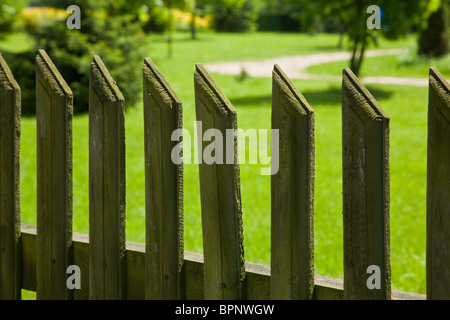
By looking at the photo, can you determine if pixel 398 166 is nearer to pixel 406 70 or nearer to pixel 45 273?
pixel 45 273

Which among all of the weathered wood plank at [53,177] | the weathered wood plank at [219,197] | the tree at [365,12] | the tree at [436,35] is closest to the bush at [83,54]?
the tree at [365,12]

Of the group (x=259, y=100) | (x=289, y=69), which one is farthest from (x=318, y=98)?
(x=289, y=69)

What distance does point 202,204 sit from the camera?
1748 millimetres

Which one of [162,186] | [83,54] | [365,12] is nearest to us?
[162,186]

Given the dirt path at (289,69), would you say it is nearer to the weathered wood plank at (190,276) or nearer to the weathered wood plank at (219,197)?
the weathered wood plank at (190,276)

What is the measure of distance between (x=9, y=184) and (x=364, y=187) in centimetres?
117

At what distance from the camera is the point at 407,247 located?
4121 mm

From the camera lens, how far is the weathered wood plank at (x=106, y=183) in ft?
5.86

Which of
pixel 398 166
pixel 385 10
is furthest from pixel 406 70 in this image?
pixel 398 166

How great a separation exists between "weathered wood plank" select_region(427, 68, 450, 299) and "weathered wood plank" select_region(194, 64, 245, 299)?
1.64ft

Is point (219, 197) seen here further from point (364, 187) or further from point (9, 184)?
point (9, 184)

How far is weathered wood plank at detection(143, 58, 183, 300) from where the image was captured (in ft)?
5.63

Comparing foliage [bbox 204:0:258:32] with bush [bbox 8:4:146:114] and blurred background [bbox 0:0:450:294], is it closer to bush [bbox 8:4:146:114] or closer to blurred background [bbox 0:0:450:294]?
blurred background [bbox 0:0:450:294]

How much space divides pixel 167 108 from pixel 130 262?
53 centimetres
